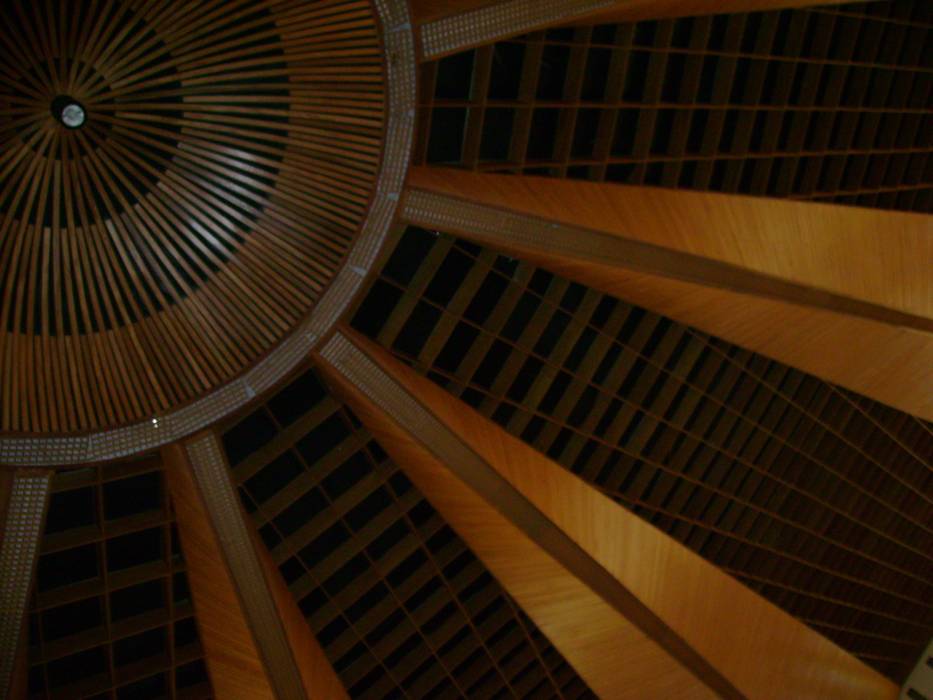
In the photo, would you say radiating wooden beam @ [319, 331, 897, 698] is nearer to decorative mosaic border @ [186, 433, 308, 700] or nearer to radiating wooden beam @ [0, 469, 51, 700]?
decorative mosaic border @ [186, 433, 308, 700]

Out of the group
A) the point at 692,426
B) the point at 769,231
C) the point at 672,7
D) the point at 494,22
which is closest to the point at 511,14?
the point at 494,22

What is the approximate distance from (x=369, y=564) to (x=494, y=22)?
6.55 metres

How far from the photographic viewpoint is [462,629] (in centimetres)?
1173

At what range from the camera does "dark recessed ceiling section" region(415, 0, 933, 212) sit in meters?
9.59

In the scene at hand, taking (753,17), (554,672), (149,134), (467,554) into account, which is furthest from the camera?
(554,672)

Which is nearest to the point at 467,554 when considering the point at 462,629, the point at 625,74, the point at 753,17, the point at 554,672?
the point at 462,629

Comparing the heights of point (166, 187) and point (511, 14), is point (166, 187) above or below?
below

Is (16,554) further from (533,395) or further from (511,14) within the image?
(511,14)

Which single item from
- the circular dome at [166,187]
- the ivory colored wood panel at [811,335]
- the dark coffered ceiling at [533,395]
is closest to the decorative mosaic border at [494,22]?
the dark coffered ceiling at [533,395]

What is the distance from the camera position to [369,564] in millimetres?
11086

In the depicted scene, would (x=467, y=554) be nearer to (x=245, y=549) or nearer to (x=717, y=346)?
(x=245, y=549)

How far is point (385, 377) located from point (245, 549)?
7.69ft

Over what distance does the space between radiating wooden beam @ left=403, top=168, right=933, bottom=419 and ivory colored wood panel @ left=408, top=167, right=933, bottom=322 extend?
0.01 meters

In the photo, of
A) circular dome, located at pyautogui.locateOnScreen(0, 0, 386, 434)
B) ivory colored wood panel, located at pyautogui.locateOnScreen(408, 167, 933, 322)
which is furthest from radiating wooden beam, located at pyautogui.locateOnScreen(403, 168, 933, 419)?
circular dome, located at pyautogui.locateOnScreen(0, 0, 386, 434)
